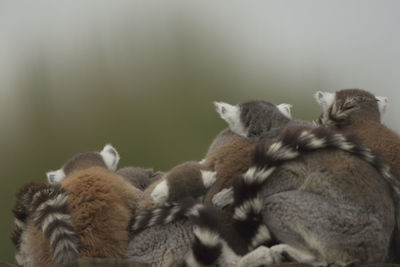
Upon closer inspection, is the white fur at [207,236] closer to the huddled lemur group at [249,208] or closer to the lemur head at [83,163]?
the huddled lemur group at [249,208]

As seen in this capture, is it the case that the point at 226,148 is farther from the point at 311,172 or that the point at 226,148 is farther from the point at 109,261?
the point at 109,261

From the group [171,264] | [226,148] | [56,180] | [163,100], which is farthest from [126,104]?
[171,264]

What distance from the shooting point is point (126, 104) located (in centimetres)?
940

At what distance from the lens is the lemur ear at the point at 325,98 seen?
458 cm

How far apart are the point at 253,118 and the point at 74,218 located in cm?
140

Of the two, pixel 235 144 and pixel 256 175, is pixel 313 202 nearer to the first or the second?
pixel 256 175

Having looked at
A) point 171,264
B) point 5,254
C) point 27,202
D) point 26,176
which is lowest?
point 5,254

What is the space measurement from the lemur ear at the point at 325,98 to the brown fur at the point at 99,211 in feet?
4.58

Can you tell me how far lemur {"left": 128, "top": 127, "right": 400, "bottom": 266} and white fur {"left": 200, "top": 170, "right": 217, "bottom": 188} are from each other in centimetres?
26

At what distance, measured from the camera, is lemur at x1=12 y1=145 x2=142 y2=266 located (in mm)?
3908

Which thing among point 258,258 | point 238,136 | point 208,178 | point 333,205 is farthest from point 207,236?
point 238,136

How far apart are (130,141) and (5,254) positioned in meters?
Answer: 2.03

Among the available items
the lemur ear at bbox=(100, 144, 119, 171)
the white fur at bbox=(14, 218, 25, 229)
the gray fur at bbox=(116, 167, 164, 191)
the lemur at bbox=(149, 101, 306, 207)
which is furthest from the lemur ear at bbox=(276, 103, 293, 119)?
the white fur at bbox=(14, 218, 25, 229)

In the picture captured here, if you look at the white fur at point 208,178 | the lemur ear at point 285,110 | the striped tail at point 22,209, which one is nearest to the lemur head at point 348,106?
the lemur ear at point 285,110
